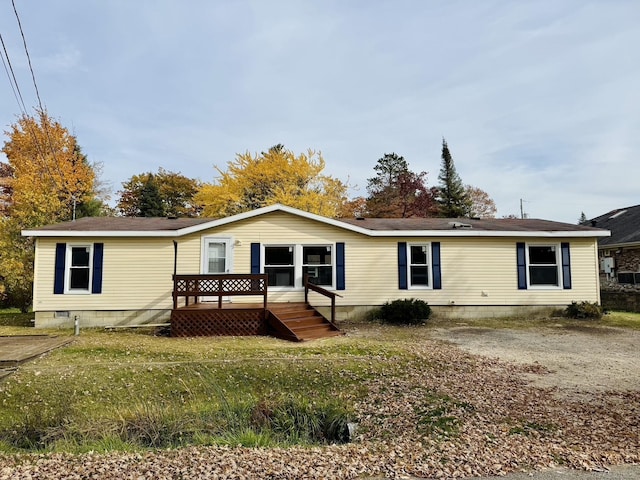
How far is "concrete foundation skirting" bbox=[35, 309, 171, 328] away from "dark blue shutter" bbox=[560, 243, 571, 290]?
42.0ft

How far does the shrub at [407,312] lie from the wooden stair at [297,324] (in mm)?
2287

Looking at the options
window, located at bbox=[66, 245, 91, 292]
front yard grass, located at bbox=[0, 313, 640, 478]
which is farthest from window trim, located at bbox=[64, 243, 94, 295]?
front yard grass, located at bbox=[0, 313, 640, 478]

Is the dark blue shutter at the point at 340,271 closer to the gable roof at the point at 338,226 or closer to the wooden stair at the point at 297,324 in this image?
the gable roof at the point at 338,226

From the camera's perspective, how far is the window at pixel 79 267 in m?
11.8

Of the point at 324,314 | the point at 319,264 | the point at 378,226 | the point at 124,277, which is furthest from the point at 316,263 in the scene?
the point at 124,277

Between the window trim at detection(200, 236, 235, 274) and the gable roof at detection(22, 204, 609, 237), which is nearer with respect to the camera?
the gable roof at detection(22, 204, 609, 237)

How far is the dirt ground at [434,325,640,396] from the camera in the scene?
6039 millimetres

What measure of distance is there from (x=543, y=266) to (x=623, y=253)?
29.7ft

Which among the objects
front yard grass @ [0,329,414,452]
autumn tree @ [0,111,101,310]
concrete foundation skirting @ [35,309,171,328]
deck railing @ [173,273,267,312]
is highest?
autumn tree @ [0,111,101,310]

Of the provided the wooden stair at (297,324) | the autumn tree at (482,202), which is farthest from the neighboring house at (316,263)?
the autumn tree at (482,202)

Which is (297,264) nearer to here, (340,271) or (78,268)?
(340,271)

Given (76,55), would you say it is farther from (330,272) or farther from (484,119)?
(484,119)

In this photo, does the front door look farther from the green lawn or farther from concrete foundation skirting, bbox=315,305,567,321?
concrete foundation skirting, bbox=315,305,567,321

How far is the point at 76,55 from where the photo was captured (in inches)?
456
